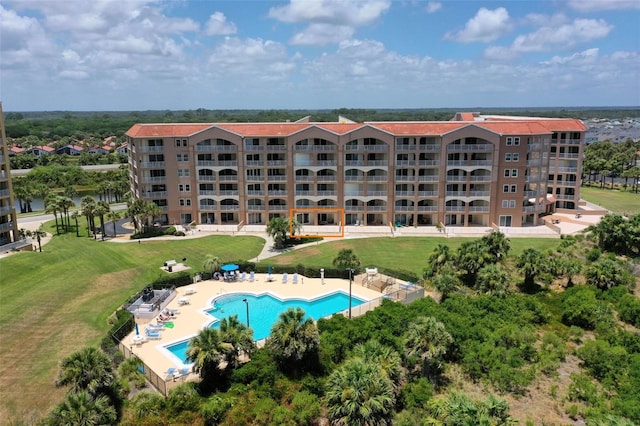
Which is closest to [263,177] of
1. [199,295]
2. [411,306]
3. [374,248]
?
[374,248]

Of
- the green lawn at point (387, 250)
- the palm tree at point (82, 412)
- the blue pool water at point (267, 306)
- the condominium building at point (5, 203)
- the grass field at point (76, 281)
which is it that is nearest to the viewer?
the palm tree at point (82, 412)

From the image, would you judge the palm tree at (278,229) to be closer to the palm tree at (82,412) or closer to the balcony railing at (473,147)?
the balcony railing at (473,147)

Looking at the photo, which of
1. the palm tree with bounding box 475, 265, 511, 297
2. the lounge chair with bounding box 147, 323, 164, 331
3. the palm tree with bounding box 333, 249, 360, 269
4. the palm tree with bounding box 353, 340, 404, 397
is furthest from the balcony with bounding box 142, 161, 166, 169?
the palm tree with bounding box 353, 340, 404, 397

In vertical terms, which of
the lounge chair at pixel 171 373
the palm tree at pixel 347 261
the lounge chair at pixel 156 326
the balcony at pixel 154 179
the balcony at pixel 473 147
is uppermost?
the balcony at pixel 473 147

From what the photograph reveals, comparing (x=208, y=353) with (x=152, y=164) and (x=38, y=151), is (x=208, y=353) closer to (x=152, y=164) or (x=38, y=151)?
(x=152, y=164)

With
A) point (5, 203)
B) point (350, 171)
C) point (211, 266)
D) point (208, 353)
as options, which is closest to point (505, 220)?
point (350, 171)

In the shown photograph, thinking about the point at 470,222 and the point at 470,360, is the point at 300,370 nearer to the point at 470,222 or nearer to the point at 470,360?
the point at 470,360

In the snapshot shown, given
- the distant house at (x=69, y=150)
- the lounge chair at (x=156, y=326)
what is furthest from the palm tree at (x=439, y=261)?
the distant house at (x=69, y=150)
